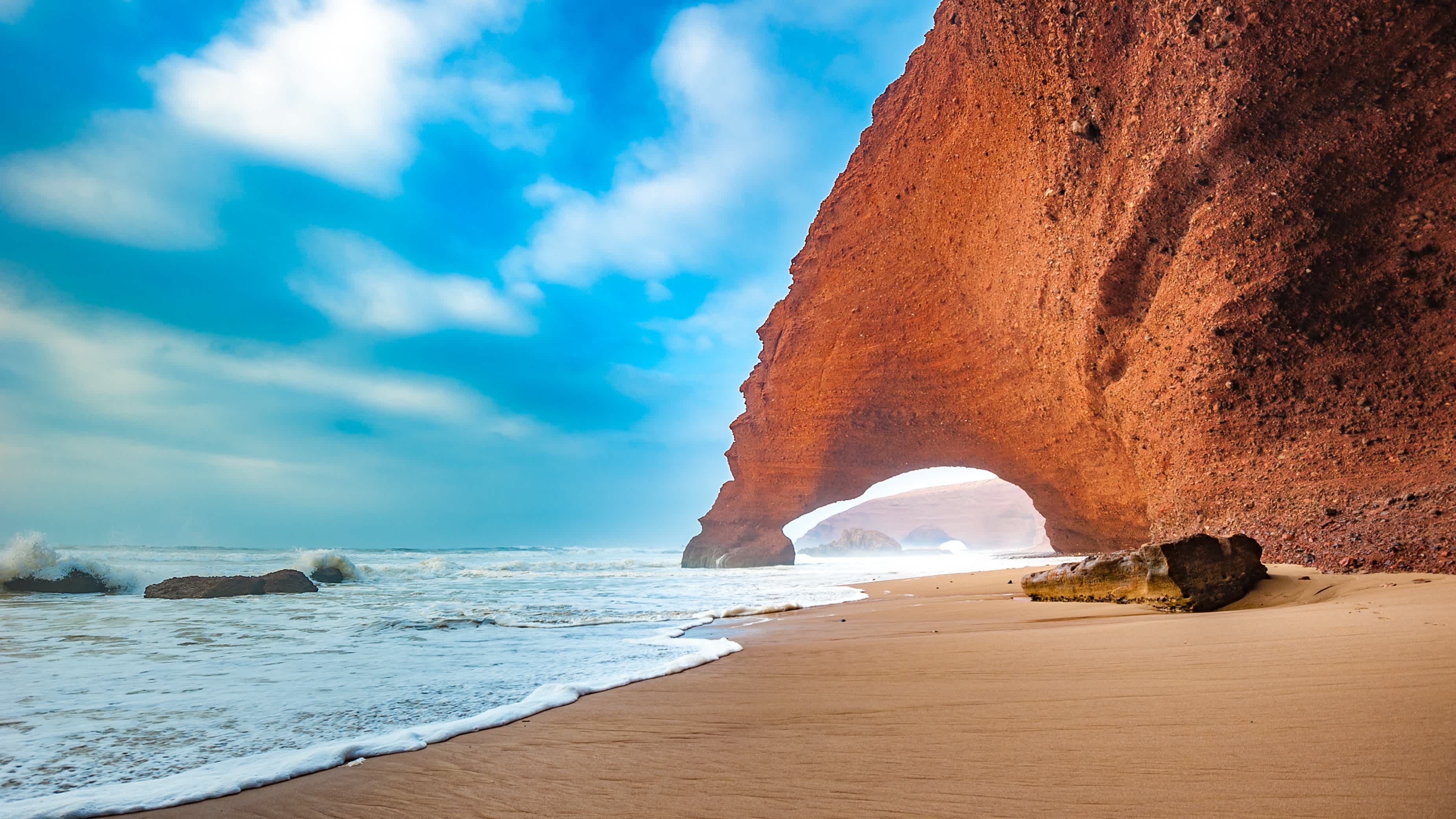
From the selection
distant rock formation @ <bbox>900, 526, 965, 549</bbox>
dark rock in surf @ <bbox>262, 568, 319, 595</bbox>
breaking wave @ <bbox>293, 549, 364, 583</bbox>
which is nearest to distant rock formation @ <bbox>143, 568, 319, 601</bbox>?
dark rock in surf @ <bbox>262, 568, 319, 595</bbox>

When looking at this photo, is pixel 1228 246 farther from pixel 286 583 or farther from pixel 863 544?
pixel 863 544

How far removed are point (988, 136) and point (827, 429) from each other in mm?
11065

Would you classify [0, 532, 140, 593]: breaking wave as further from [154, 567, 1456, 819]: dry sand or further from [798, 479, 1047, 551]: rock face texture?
[798, 479, 1047, 551]: rock face texture

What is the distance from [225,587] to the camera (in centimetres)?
985

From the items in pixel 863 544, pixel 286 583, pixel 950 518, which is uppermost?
pixel 950 518

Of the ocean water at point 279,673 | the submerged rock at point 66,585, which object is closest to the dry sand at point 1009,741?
the ocean water at point 279,673

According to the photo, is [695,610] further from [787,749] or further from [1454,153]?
[1454,153]

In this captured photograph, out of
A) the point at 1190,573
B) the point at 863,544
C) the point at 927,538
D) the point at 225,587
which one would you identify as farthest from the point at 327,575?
the point at 927,538

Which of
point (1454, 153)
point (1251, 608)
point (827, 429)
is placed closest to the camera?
point (1251, 608)

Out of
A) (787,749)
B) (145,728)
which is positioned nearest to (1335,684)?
(787,749)

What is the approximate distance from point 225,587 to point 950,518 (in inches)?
4156

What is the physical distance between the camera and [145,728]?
8.14ft

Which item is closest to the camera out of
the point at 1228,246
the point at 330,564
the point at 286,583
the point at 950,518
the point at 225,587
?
the point at 1228,246

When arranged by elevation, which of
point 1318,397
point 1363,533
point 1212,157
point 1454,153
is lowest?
point 1363,533
